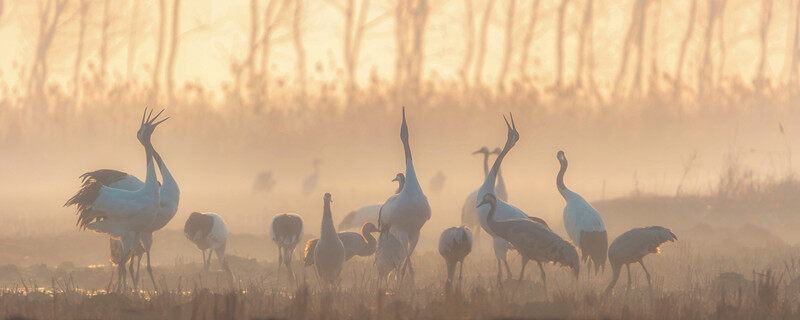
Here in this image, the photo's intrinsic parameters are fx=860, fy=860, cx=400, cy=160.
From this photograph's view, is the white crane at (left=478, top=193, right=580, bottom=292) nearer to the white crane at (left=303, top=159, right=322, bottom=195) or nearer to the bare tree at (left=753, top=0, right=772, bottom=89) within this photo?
the white crane at (left=303, top=159, right=322, bottom=195)

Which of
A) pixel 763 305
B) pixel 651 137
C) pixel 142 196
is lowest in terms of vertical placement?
pixel 763 305

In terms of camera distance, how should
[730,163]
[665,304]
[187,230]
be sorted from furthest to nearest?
[730,163] < [187,230] < [665,304]

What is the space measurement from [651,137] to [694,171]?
2046mm

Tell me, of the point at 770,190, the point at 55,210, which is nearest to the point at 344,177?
the point at 55,210

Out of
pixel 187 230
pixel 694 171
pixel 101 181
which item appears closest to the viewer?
pixel 101 181

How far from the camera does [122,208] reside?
10.6 m

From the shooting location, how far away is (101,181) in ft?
39.0

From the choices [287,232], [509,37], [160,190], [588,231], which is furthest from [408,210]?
[509,37]

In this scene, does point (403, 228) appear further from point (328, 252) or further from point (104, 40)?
point (104, 40)

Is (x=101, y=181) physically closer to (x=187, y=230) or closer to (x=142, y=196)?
(x=142, y=196)

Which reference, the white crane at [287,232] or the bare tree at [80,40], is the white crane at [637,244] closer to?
the white crane at [287,232]

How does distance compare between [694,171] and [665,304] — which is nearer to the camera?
[665,304]

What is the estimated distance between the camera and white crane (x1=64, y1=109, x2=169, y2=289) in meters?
10.7

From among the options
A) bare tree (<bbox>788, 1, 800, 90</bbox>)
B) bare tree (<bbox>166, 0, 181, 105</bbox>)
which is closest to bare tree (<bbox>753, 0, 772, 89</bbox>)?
bare tree (<bbox>788, 1, 800, 90</bbox>)
